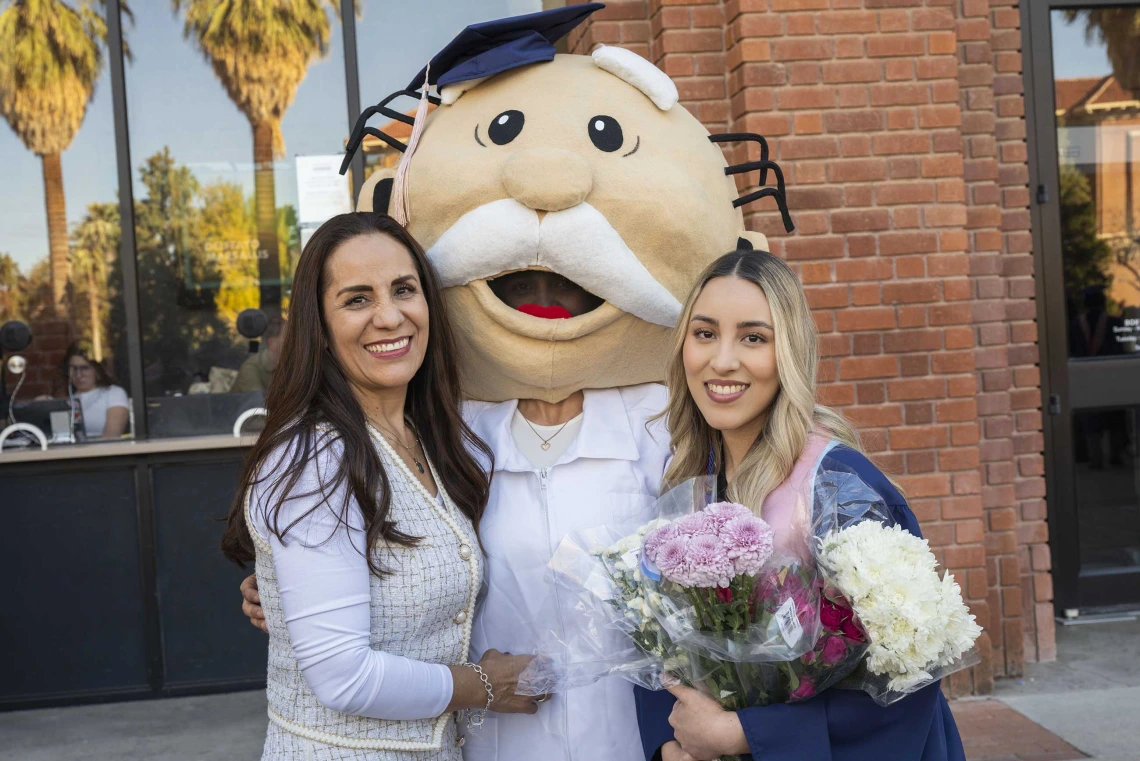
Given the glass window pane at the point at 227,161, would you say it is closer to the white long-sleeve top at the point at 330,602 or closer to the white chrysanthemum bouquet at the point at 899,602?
the white long-sleeve top at the point at 330,602

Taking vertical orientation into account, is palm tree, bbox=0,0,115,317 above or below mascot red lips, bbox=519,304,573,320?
above

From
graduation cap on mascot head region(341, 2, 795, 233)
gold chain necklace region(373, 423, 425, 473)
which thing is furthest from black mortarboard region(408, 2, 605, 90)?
gold chain necklace region(373, 423, 425, 473)

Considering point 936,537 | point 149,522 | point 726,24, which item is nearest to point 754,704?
point 936,537

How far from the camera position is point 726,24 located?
451cm

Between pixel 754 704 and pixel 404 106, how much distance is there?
14.5ft

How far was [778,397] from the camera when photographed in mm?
2045

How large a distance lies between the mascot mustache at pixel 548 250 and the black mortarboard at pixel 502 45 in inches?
16.4

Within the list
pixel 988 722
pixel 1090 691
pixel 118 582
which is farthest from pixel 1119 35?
pixel 118 582

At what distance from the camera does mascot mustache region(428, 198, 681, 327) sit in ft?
7.61

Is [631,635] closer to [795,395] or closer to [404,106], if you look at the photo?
[795,395]

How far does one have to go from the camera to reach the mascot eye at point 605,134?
2469mm

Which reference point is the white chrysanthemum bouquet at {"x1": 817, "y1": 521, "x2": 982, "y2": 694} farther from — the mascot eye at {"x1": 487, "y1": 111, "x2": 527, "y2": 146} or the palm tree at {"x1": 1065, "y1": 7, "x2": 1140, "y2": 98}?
the palm tree at {"x1": 1065, "y1": 7, "x2": 1140, "y2": 98}

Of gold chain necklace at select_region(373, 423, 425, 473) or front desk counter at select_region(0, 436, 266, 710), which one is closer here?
gold chain necklace at select_region(373, 423, 425, 473)

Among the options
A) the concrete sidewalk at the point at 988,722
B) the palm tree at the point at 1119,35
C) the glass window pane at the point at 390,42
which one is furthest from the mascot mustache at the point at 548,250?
the palm tree at the point at 1119,35
